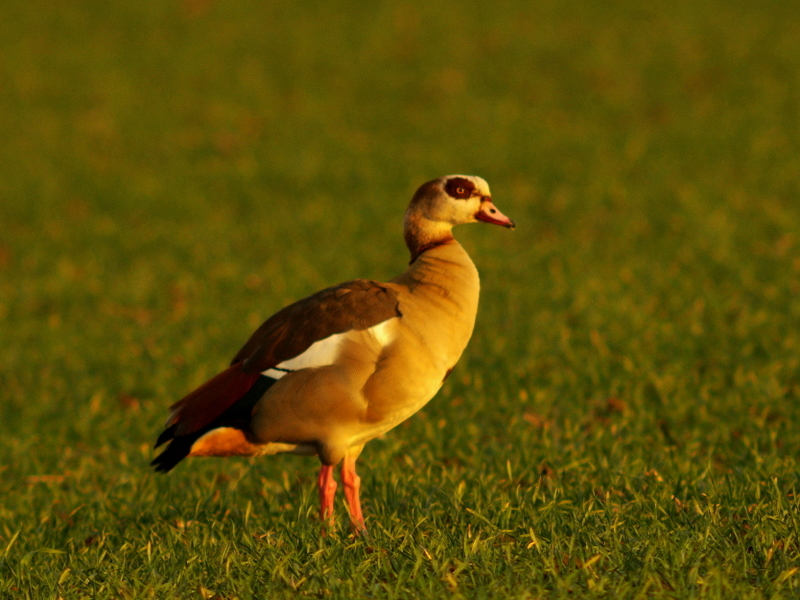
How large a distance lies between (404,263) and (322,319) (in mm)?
5832

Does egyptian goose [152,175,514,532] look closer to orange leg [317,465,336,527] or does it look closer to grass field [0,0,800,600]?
orange leg [317,465,336,527]

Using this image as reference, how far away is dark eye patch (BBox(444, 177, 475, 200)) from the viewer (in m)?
4.67

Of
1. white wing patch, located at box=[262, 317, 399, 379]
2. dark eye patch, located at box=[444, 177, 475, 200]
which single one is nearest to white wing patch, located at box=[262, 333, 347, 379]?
white wing patch, located at box=[262, 317, 399, 379]

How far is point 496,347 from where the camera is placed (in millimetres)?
7621

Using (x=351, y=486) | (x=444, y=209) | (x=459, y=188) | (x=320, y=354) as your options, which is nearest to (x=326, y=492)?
(x=351, y=486)

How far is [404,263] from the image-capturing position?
1026 cm

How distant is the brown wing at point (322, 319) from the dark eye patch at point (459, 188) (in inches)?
21.5

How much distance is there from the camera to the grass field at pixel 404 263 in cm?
406

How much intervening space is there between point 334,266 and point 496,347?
3142 mm

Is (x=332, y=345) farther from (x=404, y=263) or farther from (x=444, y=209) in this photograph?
(x=404, y=263)

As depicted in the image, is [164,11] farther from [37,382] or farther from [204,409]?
[204,409]

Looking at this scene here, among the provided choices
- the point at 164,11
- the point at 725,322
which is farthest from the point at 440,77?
the point at 725,322

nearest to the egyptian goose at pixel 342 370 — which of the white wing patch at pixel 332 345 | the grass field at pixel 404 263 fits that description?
the white wing patch at pixel 332 345

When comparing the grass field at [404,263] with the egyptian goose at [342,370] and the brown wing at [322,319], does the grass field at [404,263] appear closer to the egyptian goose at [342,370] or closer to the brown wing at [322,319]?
the egyptian goose at [342,370]
